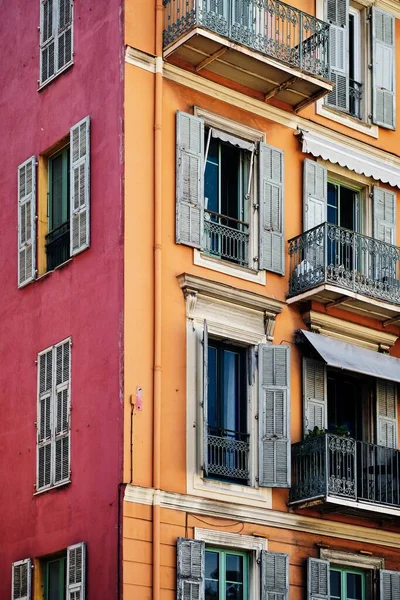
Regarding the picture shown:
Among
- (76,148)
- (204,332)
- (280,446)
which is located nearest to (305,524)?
(280,446)

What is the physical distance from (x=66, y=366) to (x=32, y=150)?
4.38m

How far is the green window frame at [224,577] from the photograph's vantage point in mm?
24375

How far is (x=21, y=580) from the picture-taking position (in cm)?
2527

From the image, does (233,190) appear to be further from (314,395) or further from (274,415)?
(274,415)

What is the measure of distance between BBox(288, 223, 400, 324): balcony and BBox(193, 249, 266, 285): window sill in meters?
0.68

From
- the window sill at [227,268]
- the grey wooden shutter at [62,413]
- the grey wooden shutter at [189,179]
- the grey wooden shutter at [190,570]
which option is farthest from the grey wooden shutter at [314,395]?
the grey wooden shutter at [62,413]

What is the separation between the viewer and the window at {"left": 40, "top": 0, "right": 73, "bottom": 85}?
89.6 ft

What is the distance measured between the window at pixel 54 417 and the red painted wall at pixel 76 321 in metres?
0.20

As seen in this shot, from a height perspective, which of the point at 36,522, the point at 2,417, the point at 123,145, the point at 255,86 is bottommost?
the point at 36,522

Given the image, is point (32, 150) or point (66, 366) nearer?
point (66, 366)

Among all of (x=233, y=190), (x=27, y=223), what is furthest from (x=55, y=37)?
(x=233, y=190)

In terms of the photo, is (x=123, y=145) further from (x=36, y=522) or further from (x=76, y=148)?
(x=36, y=522)

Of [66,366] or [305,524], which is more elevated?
[66,366]

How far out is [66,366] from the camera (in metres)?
25.5
